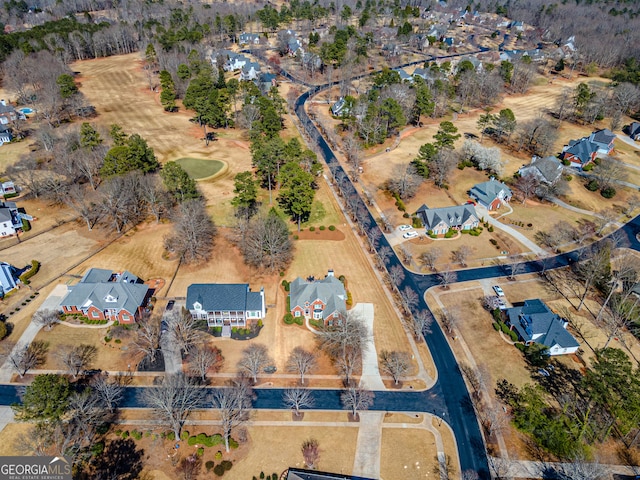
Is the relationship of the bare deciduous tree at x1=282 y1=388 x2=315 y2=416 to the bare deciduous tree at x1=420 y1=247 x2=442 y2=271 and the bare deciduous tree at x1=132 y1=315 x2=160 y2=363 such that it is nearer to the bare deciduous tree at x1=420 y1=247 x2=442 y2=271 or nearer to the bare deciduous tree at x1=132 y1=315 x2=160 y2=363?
the bare deciduous tree at x1=132 y1=315 x2=160 y2=363

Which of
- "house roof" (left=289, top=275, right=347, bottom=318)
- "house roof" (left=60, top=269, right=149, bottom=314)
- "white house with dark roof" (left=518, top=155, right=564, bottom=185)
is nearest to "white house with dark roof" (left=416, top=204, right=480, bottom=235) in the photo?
"white house with dark roof" (left=518, top=155, right=564, bottom=185)

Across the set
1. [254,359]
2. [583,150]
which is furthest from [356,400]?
[583,150]

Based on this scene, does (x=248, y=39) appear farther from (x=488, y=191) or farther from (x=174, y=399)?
(x=174, y=399)

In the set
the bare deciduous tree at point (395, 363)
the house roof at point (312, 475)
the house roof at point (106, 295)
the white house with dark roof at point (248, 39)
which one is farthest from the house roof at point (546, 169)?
the white house with dark roof at point (248, 39)

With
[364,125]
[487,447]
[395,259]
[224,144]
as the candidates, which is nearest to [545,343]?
[487,447]

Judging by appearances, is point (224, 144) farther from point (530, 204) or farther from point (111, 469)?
point (111, 469)

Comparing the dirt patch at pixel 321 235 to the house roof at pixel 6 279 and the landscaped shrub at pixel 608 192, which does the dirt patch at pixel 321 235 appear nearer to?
the house roof at pixel 6 279
